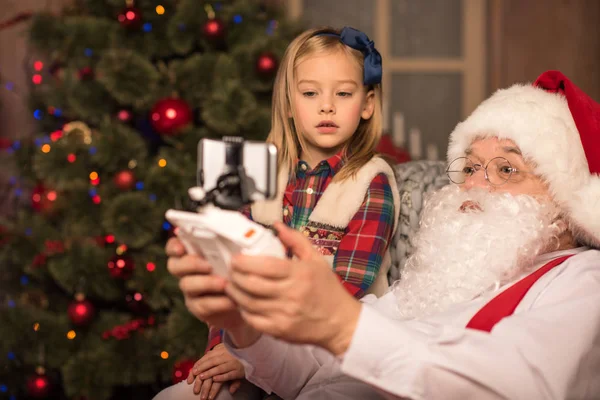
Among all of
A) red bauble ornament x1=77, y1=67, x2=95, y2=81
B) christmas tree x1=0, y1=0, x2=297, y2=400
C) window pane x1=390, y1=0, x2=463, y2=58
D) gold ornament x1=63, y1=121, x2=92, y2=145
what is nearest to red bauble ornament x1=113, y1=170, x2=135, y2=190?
christmas tree x1=0, y1=0, x2=297, y2=400

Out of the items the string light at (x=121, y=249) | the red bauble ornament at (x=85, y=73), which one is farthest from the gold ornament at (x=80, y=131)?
the string light at (x=121, y=249)

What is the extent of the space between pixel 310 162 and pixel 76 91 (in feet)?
5.24

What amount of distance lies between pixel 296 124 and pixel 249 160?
1.04 m

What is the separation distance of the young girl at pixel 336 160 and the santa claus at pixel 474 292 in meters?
0.18

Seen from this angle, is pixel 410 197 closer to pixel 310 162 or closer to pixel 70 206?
pixel 310 162

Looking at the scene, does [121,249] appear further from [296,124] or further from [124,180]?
[296,124]

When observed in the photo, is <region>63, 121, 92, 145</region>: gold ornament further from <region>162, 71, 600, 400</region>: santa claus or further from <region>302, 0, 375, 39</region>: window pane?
<region>302, 0, 375, 39</region>: window pane

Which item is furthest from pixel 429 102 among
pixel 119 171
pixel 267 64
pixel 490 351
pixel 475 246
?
pixel 490 351

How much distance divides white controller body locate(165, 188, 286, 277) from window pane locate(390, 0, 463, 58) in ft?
13.0

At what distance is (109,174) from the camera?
10.8ft

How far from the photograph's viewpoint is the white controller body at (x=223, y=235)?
1.02 meters

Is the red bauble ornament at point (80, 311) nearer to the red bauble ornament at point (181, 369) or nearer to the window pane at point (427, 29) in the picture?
the red bauble ornament at point (181, 369)

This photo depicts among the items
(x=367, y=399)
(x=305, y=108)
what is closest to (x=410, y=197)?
(x=305, y=108)

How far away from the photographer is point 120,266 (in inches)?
125
